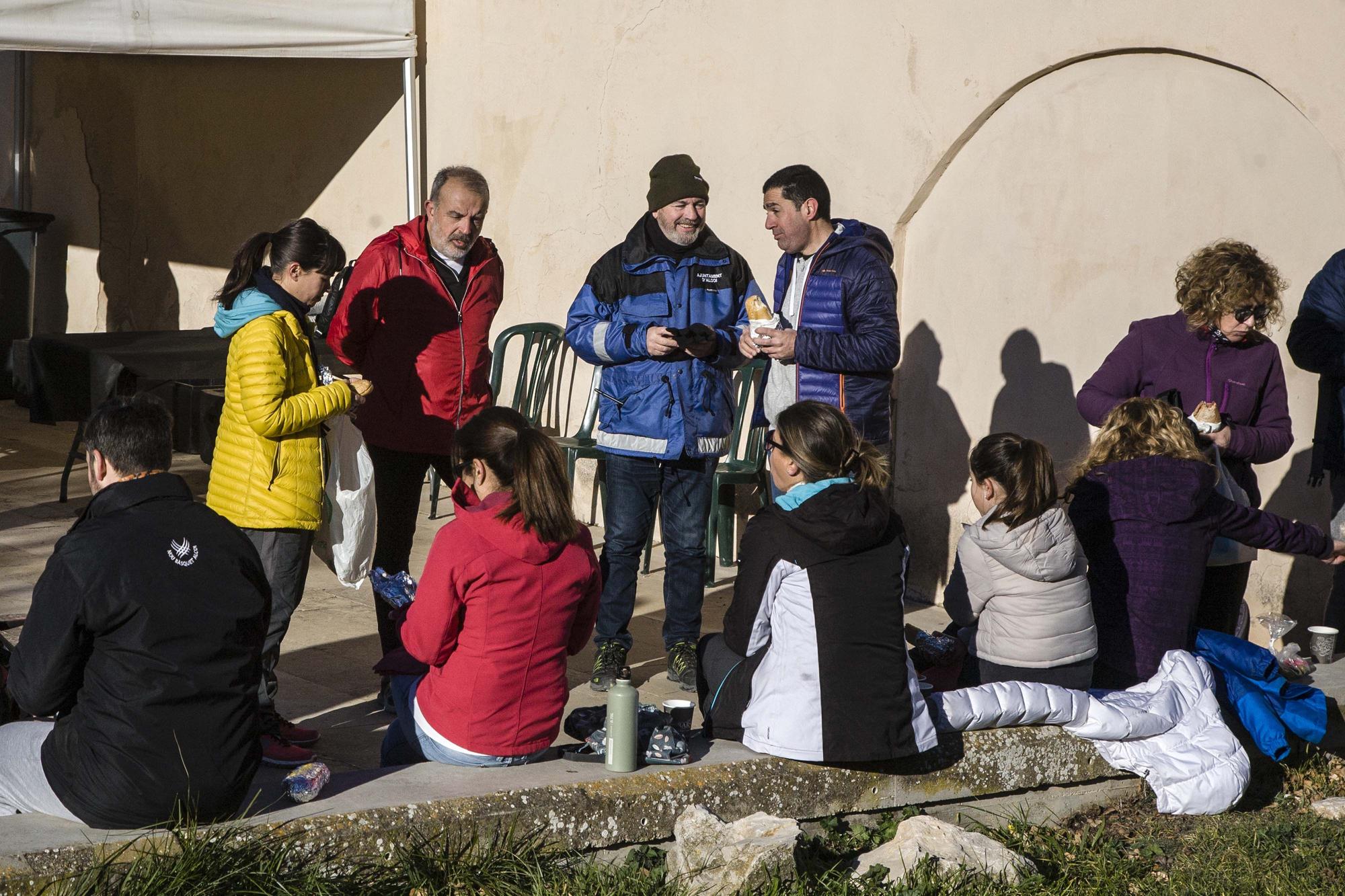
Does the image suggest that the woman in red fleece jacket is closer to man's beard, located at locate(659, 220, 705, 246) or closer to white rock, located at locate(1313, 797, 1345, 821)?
man's beard, located at locate(659, 220, 705, 246)

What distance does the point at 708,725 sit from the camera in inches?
155

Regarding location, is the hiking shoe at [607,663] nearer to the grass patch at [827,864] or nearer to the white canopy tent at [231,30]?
the grass patch at [827,864]

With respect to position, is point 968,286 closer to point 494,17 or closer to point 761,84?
point 761,84

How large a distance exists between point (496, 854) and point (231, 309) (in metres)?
1.76

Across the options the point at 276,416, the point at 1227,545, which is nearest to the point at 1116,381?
the point at 1227,545

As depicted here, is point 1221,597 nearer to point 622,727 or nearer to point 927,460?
point 927,460

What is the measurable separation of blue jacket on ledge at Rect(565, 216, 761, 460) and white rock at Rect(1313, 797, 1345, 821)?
2.13 metres

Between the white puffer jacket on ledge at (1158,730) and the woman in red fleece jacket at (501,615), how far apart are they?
46.2 inches

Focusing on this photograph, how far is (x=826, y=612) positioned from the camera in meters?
3.60

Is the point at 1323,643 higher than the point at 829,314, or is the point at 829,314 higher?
the point at 829,314

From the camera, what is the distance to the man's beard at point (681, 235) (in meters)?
4.80

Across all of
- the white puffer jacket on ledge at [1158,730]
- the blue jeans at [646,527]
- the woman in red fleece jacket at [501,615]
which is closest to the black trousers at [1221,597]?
the white puffer jacket on ledge at [1158,730]

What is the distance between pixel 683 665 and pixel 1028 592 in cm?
133

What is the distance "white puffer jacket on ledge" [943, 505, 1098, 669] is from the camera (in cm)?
396
